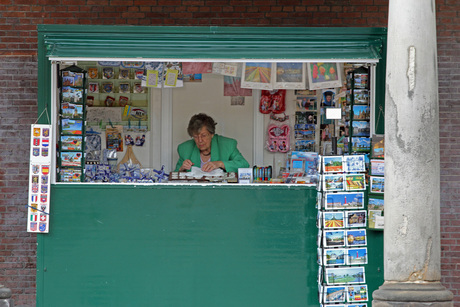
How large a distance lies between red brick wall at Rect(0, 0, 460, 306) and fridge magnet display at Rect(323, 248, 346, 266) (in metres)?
2.17

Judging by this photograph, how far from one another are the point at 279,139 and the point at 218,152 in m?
1.02

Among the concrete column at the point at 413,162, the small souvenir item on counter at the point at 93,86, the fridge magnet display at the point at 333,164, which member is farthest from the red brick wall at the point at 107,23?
the concrete column at the point at 413,162

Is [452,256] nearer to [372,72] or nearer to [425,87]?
[372,72]

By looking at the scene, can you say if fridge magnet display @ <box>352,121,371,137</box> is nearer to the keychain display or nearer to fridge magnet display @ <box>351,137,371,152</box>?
fridge magnet display @ <box>351,137,371,152</box>

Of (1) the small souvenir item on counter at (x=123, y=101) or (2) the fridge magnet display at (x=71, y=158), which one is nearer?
(2) the fridge magnet display at (x=71, y=158)

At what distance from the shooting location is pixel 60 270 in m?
9.31

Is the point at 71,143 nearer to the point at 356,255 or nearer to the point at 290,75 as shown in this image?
the point at 290,75

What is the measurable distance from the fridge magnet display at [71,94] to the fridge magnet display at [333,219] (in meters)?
3.16

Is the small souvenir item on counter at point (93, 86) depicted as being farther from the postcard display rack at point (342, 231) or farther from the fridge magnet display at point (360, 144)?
the fridge magnet display at point (360, 144)

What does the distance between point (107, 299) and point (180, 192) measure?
1.49m

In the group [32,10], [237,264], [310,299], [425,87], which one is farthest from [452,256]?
[32,10]

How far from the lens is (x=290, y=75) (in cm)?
990

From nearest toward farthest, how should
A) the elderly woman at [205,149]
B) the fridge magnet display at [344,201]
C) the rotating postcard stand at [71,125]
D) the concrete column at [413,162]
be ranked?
the concrete column at [413,162]
the fridge magnet display at [344,201]
the rotating postcard stand at [71,125]
the elderly woman at [205,149]

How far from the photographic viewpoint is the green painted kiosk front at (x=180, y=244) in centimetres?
931
